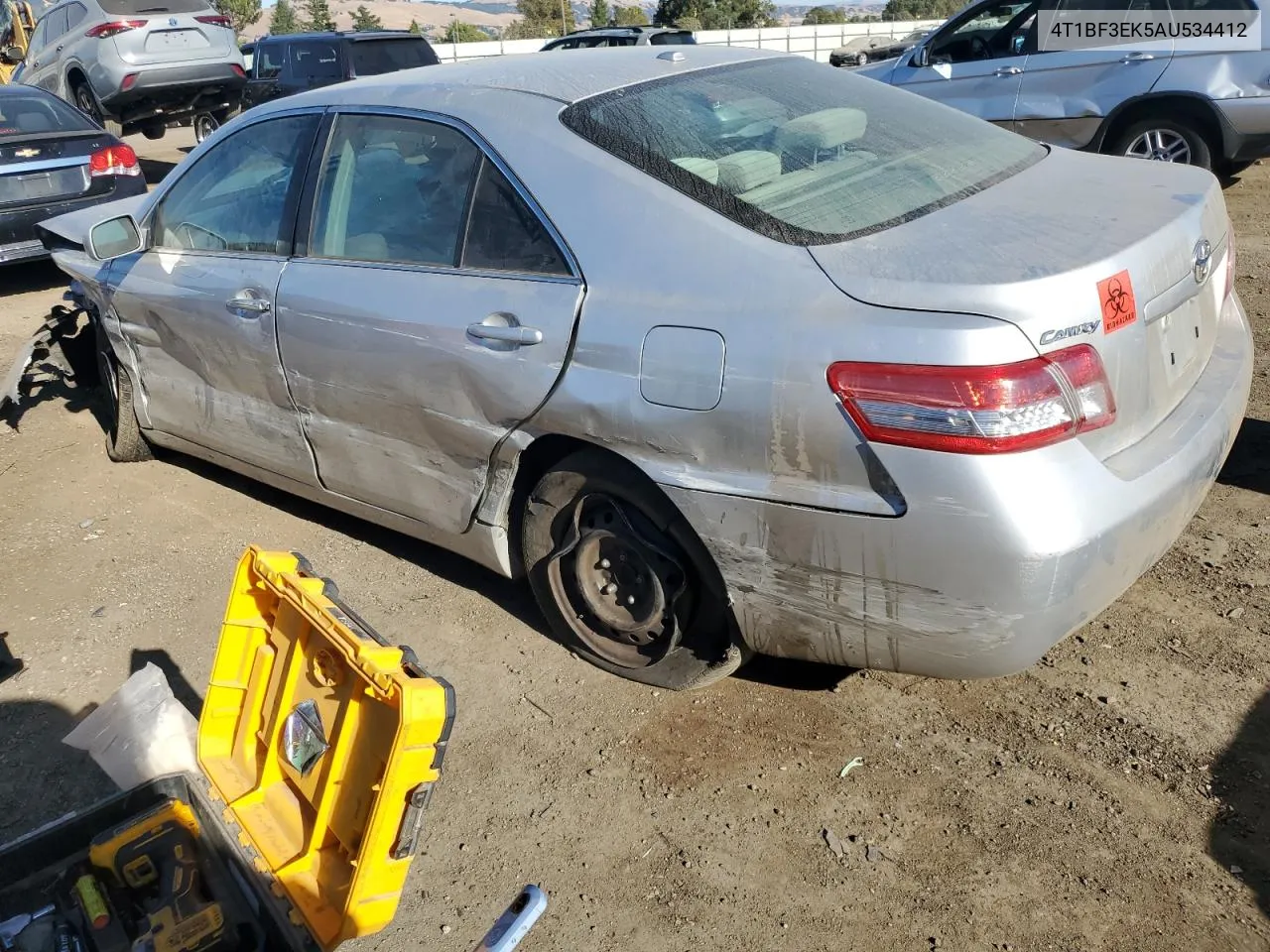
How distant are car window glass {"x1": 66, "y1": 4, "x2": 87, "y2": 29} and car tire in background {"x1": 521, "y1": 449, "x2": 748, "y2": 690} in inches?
517

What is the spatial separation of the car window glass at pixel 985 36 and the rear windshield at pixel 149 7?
9450mm

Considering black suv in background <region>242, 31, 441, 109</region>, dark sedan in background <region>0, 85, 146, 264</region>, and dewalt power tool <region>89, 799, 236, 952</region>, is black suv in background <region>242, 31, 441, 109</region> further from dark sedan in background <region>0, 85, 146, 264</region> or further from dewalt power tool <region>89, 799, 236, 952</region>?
dewalt power tool <region>89, 799, 236, 952</region>

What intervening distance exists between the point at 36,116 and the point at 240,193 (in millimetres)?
5908

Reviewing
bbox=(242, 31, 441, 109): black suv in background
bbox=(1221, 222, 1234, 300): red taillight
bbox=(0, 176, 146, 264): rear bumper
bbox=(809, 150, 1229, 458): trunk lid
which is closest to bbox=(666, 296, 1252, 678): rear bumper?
bbox=(809, 150, 1229, 458): trunk lid

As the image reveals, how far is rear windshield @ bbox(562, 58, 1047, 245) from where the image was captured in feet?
8.46

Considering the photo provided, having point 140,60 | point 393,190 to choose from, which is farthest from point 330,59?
point 393,190

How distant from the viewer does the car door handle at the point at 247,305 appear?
3.50m

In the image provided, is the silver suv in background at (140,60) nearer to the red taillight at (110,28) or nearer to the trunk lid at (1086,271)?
the red taillight at (110,28)

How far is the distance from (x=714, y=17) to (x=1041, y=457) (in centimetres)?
5388

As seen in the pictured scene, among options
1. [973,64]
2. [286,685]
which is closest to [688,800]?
[286,685]

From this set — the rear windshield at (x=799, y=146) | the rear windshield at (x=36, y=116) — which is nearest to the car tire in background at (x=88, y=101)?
the rear windshield at (x=36, y=116)

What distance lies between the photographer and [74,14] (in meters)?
13.1

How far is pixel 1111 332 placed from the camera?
2.28 metres

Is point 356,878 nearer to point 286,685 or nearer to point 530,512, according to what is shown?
point 286,685
